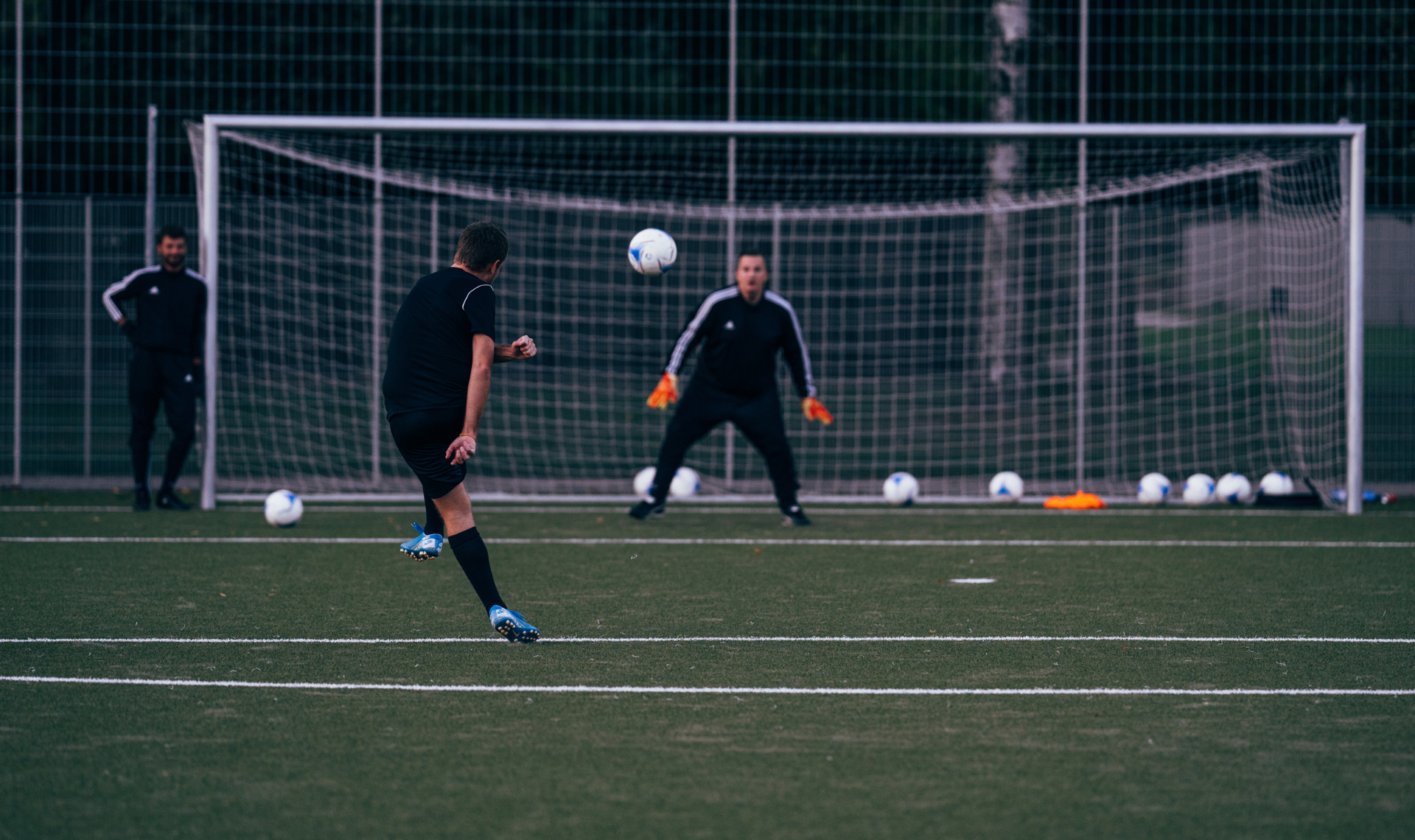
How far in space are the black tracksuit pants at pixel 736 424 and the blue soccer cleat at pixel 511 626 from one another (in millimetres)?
4229

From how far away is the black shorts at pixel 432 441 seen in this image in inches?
230

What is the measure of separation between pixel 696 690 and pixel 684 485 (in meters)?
6.31

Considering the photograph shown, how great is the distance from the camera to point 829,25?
15.3m

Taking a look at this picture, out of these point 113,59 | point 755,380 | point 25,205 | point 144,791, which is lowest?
point 144,791

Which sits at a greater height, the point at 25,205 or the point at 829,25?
the point at 829,25

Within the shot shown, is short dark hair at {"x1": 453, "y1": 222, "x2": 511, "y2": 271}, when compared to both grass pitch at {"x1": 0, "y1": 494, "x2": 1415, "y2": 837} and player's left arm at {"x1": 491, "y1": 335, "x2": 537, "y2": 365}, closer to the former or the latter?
player's left arm at {"x1": 491, "y1": 335, "x2": 537, "y2": 365}

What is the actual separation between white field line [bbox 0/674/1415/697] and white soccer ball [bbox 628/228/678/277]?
3381 millimetres

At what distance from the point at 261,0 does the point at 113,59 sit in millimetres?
1527

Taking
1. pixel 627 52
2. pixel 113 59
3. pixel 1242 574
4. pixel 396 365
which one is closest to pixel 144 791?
pixel 396 365

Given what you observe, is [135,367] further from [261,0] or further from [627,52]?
[627,52]

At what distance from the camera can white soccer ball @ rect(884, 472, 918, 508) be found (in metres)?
11.0

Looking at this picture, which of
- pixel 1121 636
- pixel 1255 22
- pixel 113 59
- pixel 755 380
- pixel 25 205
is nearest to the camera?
pixel 1121 636

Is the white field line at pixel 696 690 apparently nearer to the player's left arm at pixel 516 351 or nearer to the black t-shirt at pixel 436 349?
the black t-shirt at pixel 436 349

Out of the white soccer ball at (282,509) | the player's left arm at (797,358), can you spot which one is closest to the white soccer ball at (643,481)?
the player's left arm at (797,358)
